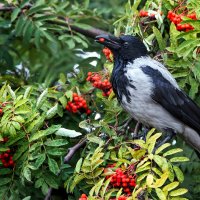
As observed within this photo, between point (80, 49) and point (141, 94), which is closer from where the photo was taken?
point (141, 94)

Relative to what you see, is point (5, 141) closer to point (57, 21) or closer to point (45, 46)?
point (57, 21)

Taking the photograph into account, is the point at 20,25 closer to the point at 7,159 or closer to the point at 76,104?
the point at 76,104

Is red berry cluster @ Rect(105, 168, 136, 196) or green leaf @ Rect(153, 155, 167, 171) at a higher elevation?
green leaf @ Rect(153, 155, 167, 171)

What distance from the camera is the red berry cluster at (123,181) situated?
452cm

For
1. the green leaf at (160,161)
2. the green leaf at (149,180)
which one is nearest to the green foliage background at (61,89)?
the green leaf at (160,161)

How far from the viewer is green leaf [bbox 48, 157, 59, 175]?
4.86 metres

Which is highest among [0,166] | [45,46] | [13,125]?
[13,125]

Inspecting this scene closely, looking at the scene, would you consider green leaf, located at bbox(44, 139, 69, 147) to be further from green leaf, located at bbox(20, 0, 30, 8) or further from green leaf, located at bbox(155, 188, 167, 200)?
green leaf, located at bbox(20, 0, 30, 8)

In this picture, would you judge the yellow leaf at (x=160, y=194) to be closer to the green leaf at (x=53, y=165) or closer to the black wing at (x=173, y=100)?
the green leaf at (x=53, y=165)

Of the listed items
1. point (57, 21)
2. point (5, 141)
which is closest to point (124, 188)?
point (5, 141)

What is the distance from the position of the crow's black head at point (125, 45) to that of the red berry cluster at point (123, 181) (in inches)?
54.0

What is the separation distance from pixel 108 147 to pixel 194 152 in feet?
4.73

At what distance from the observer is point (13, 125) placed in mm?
4719

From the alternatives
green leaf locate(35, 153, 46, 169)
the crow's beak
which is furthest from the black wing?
green leaf locate(35, 153, 46, 169)
